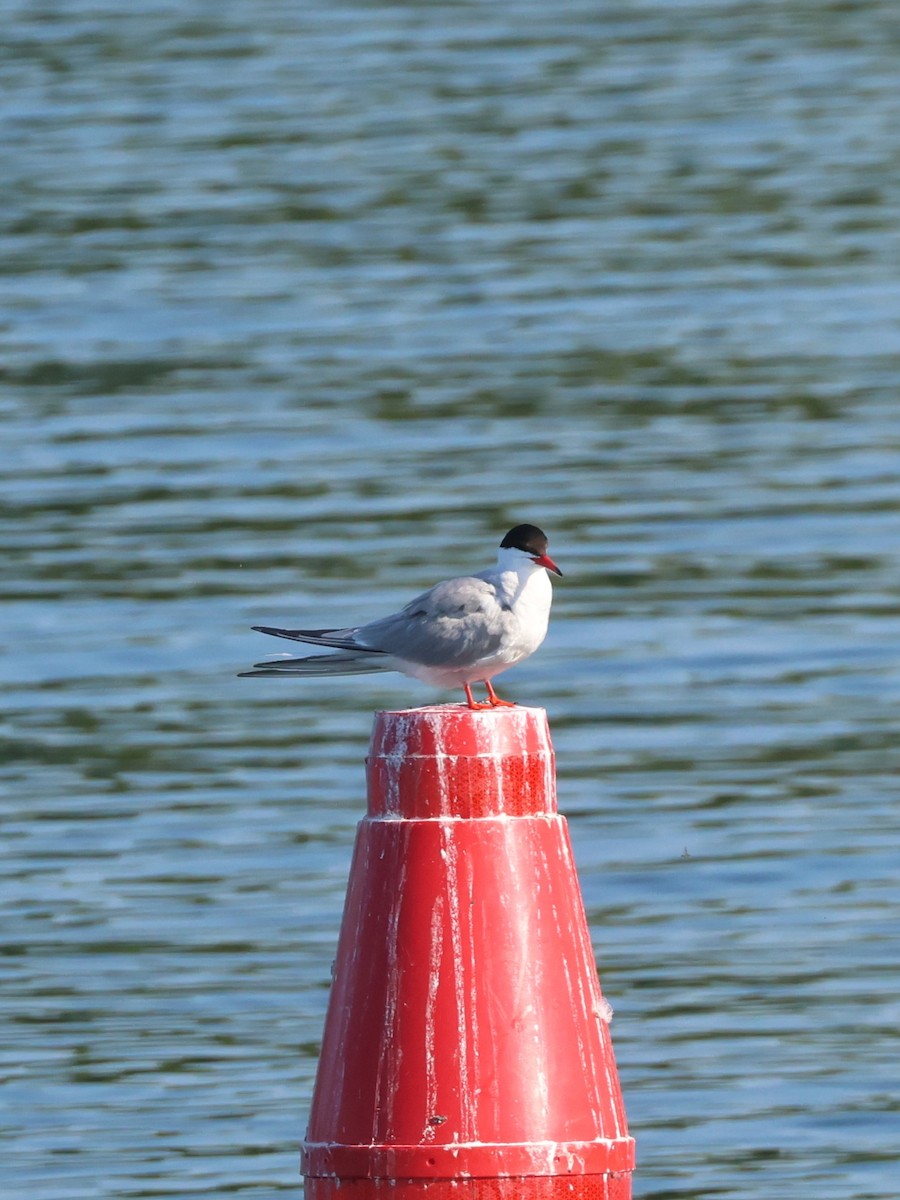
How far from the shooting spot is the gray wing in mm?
6242

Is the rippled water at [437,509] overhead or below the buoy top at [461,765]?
below

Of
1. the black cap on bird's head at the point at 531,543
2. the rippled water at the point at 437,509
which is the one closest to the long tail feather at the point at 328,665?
the black cap on bird's head at the point at 531,543

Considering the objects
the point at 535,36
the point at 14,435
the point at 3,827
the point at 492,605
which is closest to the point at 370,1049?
the point at 492,605

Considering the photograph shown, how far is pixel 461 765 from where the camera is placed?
5.39 metres

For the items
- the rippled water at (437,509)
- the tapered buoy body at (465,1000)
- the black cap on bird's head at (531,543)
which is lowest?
the rippled water at (437,509)

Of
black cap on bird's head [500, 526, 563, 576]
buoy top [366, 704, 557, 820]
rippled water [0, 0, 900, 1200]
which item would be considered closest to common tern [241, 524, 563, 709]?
black cap on bird's head [500, 526, 563, 576]

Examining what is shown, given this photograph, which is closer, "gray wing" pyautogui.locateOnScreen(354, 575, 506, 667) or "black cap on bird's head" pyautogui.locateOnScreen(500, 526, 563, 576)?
"gray wing" pyautogui.locateOnScreen(354, 575, 506, 667)

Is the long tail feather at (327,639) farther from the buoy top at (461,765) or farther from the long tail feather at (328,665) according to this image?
the buoy top at (461,765)

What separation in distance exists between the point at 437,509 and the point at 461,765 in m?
8.99

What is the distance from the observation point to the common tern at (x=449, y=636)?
246 inches

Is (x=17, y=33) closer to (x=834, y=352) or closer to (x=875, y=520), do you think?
(x=834, y=352)

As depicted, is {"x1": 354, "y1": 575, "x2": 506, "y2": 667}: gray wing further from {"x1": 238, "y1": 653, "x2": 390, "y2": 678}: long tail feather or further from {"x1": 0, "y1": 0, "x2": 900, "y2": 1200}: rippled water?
{"x1": 0, "y1": 0, "x2": 900, "y2": 1200}: rippled water

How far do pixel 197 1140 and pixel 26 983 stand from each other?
1505 mm

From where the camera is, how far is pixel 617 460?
1525 centimetres
